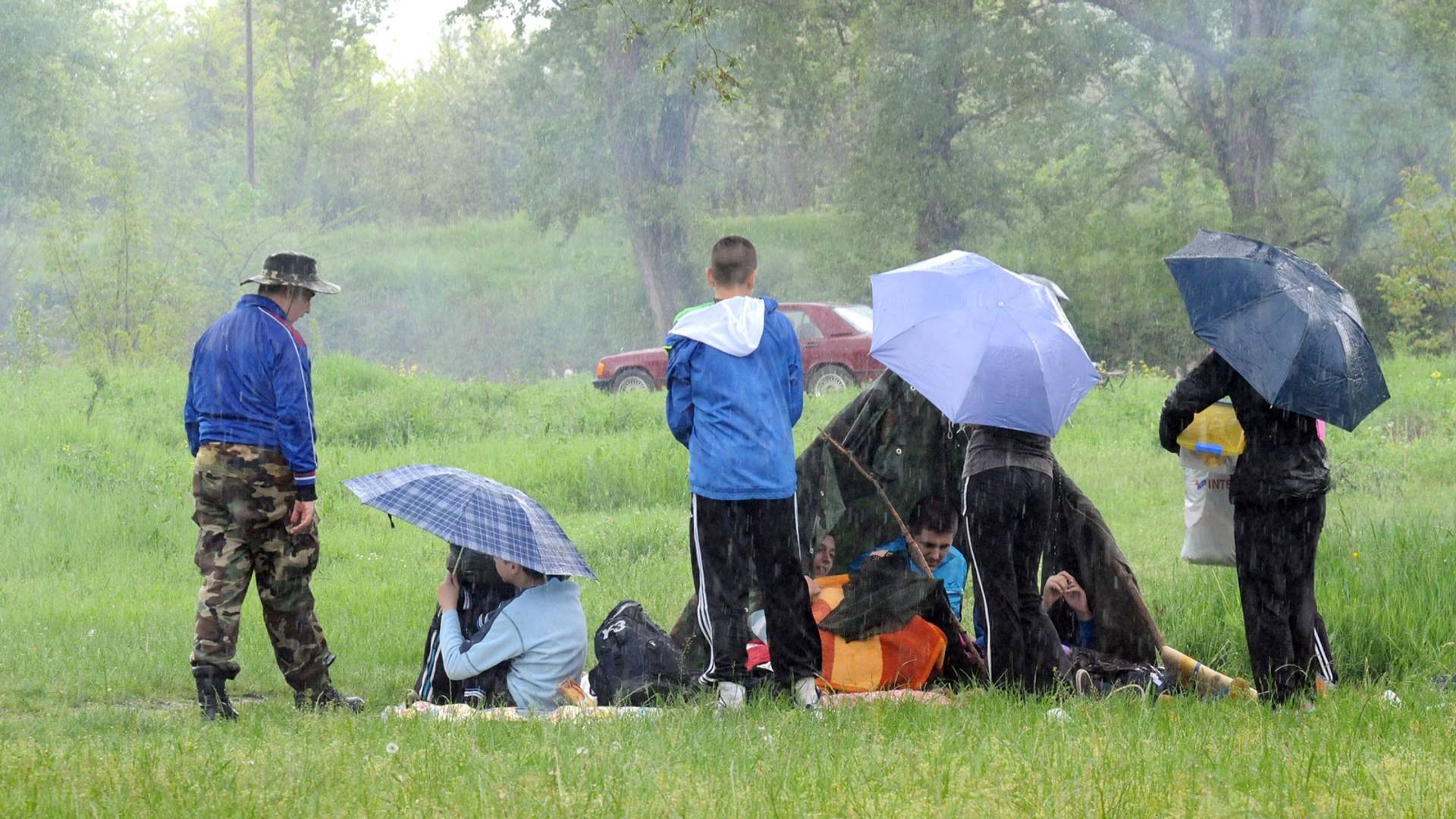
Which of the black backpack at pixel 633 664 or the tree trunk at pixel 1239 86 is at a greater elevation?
the tree trunk at pixel 1239 86

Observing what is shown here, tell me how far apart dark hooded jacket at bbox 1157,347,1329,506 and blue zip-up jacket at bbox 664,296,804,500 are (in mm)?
1469

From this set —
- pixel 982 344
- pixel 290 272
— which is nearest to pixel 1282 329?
pixel 982 344

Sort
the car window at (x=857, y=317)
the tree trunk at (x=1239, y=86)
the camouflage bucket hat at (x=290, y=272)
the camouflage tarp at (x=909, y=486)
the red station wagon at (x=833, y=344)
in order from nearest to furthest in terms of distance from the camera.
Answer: the camouflage bucket hat at (x=290, y=272), the camouflage tarp at (x=909, y=486), the red station wagon at (x=833, y=344), the car window at (x=857, y=317), the tree trunk at (x=1239, y=86)

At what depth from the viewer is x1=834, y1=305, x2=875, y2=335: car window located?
2195 centimetres

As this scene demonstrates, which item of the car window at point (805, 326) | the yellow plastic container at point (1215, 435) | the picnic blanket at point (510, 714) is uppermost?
the car window at point (805, 326)

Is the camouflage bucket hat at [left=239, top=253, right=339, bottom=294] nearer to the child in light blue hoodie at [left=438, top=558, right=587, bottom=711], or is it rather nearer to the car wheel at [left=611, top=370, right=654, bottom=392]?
the child in light blue hoodie at [left=438, top=558, right=587, bottom=711]

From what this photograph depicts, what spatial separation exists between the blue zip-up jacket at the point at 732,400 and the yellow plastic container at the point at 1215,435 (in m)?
1.58

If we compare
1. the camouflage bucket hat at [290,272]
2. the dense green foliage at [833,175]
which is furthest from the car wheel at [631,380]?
the camouflage bucket hat at [290,272]

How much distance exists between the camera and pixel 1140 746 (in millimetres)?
4703

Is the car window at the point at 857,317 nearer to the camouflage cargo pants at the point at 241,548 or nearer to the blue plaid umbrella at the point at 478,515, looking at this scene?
the blue plaid umbrella at the point at 478,515

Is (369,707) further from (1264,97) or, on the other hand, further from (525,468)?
(1264,97)

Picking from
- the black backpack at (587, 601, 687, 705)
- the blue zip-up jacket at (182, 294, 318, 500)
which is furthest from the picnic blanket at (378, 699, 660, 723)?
the blue zip-up jacket at (182, 294, 318, 500)

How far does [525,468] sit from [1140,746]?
913 cm

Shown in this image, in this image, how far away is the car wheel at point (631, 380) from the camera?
23.4 m
